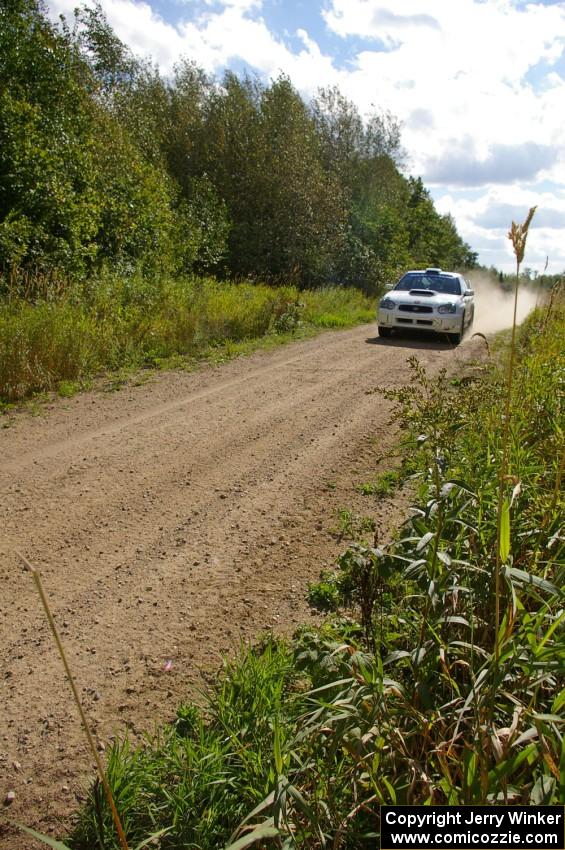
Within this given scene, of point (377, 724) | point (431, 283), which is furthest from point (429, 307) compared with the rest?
point (377, 724)

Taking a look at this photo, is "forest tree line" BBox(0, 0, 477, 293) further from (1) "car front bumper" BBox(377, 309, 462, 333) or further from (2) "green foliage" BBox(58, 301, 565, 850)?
(2) "green foliage" BBox(58, 301, 565, 850)

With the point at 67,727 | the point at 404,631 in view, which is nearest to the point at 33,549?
the point at 67,727

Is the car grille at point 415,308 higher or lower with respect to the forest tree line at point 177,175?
lower

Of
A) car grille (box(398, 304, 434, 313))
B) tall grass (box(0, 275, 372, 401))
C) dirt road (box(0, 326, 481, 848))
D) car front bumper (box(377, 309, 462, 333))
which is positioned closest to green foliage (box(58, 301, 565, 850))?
dirt road (box(0, 326, 481, 848))

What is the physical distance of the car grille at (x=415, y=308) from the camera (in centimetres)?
1362

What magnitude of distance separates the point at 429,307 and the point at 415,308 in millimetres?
298

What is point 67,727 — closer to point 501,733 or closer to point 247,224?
point 501,733

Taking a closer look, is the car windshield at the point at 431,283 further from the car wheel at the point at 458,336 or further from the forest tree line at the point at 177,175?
the forest tree line at the point at 177,175

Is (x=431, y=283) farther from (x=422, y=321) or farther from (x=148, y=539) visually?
(x=148, y=539)

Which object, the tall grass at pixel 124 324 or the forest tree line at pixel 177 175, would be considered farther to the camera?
the forest tree line at pixel 177 175

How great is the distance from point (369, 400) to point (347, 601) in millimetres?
5042

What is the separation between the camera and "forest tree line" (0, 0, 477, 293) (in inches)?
522

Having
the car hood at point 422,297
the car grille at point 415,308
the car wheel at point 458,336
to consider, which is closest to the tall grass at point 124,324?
the car hood at point 422,297

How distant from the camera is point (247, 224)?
2523cm
